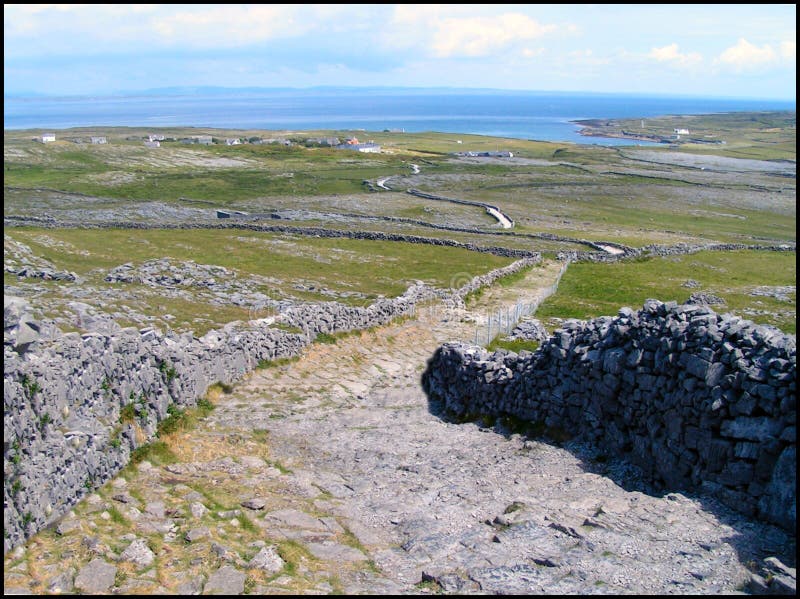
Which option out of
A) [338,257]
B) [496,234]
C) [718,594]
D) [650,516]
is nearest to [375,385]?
[650,516]

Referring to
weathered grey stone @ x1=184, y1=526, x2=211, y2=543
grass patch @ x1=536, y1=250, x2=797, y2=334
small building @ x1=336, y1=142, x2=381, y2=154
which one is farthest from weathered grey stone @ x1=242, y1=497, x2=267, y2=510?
small building @ x1=336, y1=142, x2=381, y2=154

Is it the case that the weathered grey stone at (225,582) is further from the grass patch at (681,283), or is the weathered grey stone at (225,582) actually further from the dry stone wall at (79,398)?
the grass patch at (681,283)

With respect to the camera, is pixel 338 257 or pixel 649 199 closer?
pixel 338 257

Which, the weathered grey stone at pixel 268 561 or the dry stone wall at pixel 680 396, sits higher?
the dry stone wall at pixel 680 396

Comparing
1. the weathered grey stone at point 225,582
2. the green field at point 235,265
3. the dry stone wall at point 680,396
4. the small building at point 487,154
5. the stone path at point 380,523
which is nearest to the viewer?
the weathered grey stone at point 225,582

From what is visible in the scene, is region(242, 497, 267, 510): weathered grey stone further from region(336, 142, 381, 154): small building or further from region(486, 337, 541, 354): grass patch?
region(336, 142, 381, 154): small building

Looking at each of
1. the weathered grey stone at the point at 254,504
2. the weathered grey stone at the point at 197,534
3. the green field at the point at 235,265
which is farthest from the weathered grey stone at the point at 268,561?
the green field at the point at 235,265

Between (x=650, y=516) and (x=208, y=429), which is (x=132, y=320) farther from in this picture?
(x=650, y=516)

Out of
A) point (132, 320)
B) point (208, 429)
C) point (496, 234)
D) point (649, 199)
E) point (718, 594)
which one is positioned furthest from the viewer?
point (649, 199)
